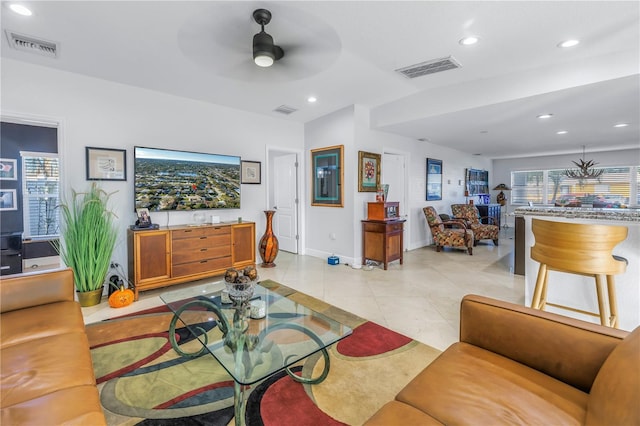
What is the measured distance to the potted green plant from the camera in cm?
296

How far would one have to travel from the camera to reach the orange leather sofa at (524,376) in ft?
2.88

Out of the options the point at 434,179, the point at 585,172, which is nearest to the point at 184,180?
the point at 434,179

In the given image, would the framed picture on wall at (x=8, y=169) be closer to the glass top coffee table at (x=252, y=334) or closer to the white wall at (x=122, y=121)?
the white wall at (x=122, y=121)

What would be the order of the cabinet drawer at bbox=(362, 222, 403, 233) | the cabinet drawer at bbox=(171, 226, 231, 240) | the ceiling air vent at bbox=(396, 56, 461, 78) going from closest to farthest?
the ceiling air vent at bbox=(396, 56, 461, 78) < the cabinet drawer at bbox=(171, 226, 231, 240) < the cabinet drawer at bbox=(362, 222, 403, 233)

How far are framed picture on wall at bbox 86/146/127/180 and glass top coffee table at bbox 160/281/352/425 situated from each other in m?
2.07

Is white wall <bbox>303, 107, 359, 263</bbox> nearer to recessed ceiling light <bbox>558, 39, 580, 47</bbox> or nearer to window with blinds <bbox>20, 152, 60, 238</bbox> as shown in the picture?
recessed ceiling light <bbox>558, 39, 580, 47</bbox>

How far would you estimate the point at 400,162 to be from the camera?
18.7ft

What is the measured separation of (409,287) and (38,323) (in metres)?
3.36

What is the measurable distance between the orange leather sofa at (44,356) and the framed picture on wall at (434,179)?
6193 millimetres

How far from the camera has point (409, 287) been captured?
11.7 ft

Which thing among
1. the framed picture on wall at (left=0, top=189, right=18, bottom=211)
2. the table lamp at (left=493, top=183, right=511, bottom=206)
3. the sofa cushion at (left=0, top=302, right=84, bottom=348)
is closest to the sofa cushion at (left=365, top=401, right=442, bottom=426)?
the sofa cushion at (left=0, top=302, right=84, bottom=348)

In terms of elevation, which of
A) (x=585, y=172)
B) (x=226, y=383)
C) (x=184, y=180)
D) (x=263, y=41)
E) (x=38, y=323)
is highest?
(x=263, y=41)


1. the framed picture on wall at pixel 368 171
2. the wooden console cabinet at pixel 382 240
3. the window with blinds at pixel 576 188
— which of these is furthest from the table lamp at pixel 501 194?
the wooden console cabinet at pixel 382 240

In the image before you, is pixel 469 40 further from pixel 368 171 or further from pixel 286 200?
pixel 286 200
